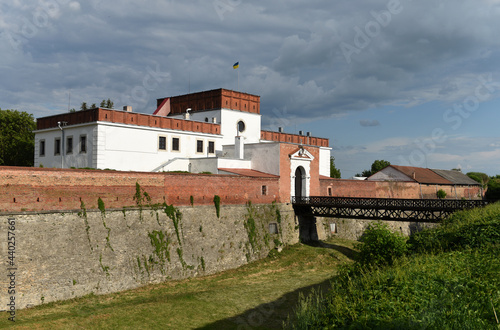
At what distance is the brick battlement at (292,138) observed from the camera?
44.1 m

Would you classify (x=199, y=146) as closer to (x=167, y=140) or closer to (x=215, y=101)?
(x=167, y=140)

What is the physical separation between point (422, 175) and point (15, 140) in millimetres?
44373

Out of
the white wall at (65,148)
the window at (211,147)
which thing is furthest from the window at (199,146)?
the white wall at (65,148)

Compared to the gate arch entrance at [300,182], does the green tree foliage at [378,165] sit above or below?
above

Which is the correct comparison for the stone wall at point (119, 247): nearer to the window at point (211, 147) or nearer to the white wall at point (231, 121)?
the window at point (211, 147)

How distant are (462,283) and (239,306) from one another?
12.2 m

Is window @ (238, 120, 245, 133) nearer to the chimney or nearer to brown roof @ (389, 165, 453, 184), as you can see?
the chimney

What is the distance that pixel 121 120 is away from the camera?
31.9m

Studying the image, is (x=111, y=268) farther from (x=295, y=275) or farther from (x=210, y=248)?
(x=295, y=275)

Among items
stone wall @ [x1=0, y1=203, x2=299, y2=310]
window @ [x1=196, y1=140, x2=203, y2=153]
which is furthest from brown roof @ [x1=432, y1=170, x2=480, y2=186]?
stone wall @ [x1=0, y1=203, x2=299, y2=310]

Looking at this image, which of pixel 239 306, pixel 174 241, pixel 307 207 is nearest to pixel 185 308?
pixel 239 306

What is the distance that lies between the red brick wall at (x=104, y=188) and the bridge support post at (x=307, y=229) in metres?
5.19

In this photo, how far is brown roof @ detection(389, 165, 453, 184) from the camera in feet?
172

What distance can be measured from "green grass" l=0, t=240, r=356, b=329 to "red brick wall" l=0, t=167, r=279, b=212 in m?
4.49
